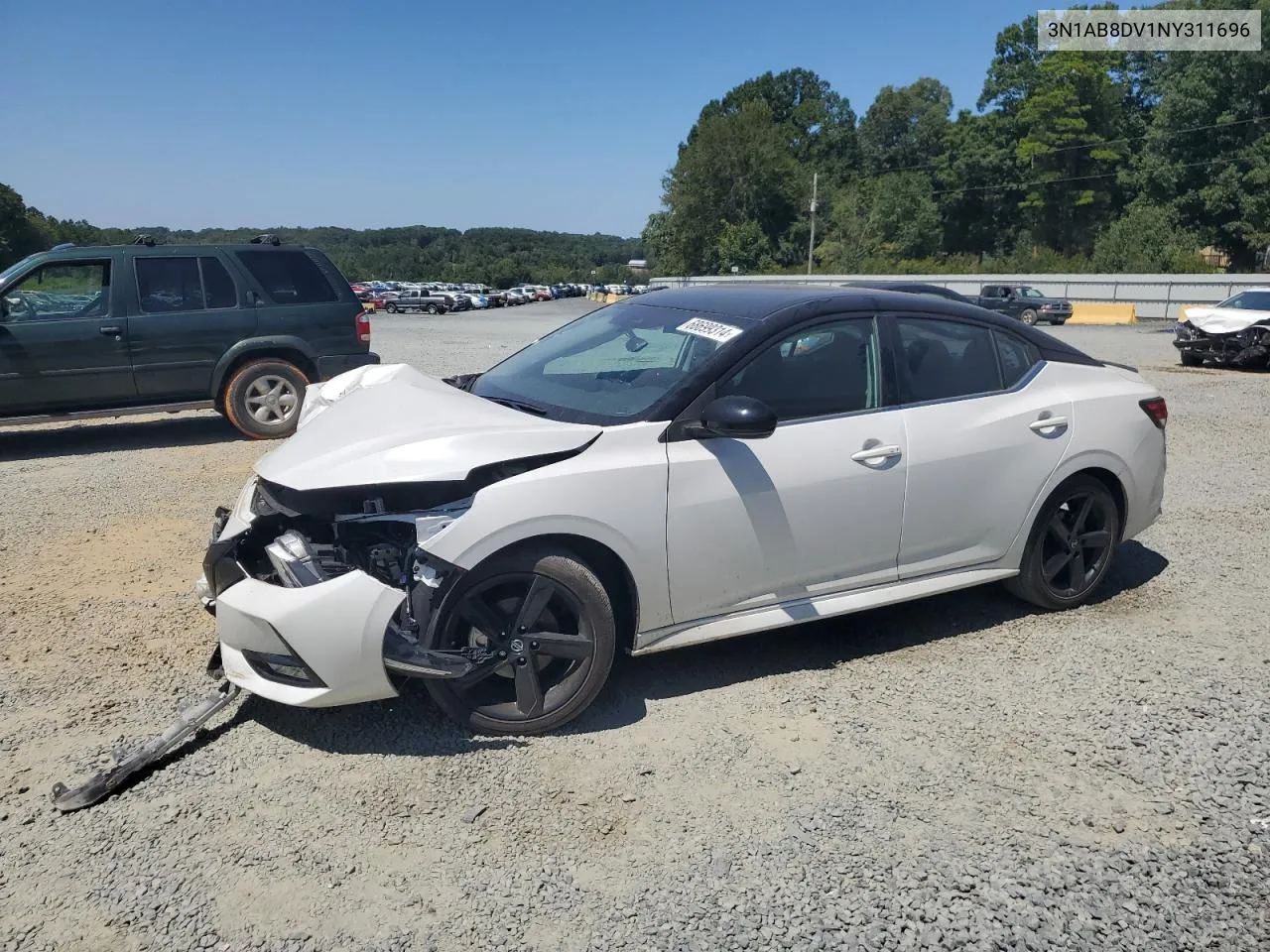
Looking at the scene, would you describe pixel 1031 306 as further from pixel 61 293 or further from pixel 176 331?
pixel 61 293

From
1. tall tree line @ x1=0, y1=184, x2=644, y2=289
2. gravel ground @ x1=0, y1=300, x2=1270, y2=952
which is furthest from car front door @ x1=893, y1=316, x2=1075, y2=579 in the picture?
tall tree line @ x1=0, y1=184, x2=644, y2=289

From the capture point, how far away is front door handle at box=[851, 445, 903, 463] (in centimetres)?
419

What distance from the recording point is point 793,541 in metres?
4.05

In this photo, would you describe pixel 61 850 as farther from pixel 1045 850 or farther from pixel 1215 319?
pixel 1215 319

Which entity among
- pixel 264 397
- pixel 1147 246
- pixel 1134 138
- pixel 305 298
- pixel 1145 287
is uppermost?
pixel 1134 138

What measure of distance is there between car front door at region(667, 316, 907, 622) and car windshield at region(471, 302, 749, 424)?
0.81 feet

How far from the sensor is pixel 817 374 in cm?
429

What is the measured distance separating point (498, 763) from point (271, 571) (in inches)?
44.2

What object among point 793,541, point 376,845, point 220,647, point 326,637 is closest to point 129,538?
point 220,647

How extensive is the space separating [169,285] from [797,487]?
7703 millimetres

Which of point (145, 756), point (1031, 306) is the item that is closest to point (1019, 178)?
point (1031, 306)

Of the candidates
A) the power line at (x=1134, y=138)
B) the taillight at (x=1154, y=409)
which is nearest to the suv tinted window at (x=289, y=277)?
the taillight at (x=1154, y=409)

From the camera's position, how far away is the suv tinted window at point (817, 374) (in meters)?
4.12

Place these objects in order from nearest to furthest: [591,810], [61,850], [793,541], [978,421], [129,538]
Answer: [61,850] → [591,810] → [793,541] → [978,421] → [129,538]
